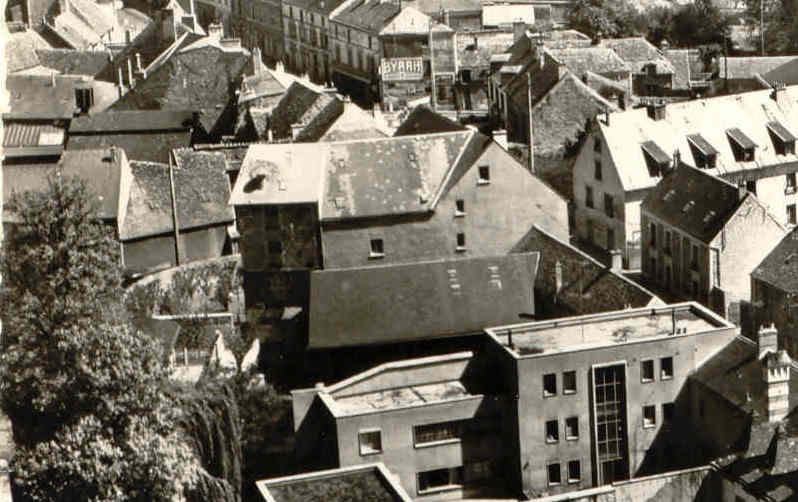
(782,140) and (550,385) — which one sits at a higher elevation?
(782,140)

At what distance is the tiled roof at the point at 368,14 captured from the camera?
104750 mm

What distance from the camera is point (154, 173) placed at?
234ft

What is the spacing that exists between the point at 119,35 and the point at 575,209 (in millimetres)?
58524

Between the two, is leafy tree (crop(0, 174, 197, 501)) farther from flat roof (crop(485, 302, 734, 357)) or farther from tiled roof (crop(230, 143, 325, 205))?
tiled roof (crop(230, 143, 325, 205))

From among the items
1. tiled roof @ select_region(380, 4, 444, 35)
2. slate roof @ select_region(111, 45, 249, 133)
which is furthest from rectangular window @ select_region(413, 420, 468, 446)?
tiled roof @ select_region(380, 4, 444, 35)

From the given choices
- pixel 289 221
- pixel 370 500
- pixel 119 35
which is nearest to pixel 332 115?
pixel 289 221

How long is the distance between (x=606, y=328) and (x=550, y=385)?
156 inches

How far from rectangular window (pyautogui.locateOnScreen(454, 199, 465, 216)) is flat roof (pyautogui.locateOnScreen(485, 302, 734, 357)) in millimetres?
8931

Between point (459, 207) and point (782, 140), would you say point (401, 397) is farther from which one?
point (782, 140)

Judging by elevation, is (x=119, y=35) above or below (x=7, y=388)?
above

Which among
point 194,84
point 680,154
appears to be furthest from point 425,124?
point 194,84

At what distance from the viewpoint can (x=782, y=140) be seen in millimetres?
72250

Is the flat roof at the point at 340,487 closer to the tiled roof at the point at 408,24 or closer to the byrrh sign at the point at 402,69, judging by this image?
the byrrh sign at the point at 402,69

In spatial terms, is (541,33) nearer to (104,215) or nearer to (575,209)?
(575,209)
